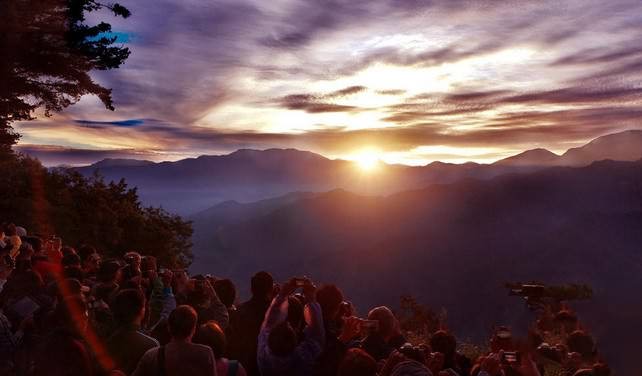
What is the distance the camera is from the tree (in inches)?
803

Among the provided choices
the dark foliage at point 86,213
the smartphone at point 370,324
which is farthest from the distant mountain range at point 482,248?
the smartphone at point 370,324

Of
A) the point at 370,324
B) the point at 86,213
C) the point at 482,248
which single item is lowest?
the point at 482,248

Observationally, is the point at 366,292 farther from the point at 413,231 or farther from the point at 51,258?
the point at 51,258

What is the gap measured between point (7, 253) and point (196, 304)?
3718 mm

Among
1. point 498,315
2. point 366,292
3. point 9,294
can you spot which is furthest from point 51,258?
point 366,292

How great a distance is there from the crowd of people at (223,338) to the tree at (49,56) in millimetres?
16275

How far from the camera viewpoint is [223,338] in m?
4.53

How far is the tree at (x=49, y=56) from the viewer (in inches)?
803

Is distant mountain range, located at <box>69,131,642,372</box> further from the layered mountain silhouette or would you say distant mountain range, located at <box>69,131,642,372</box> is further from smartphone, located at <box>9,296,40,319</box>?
smartphone, located at <box>9,296,40,319</box>

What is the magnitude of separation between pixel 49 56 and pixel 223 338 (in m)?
20.2

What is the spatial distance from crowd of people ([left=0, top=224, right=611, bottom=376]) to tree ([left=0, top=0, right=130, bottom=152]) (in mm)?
16275

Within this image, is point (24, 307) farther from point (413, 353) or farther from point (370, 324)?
point (413, 353)

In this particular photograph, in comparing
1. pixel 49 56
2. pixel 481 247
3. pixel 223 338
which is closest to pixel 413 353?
pixel 223 338

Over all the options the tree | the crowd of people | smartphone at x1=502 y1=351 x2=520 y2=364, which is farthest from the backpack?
the tree
